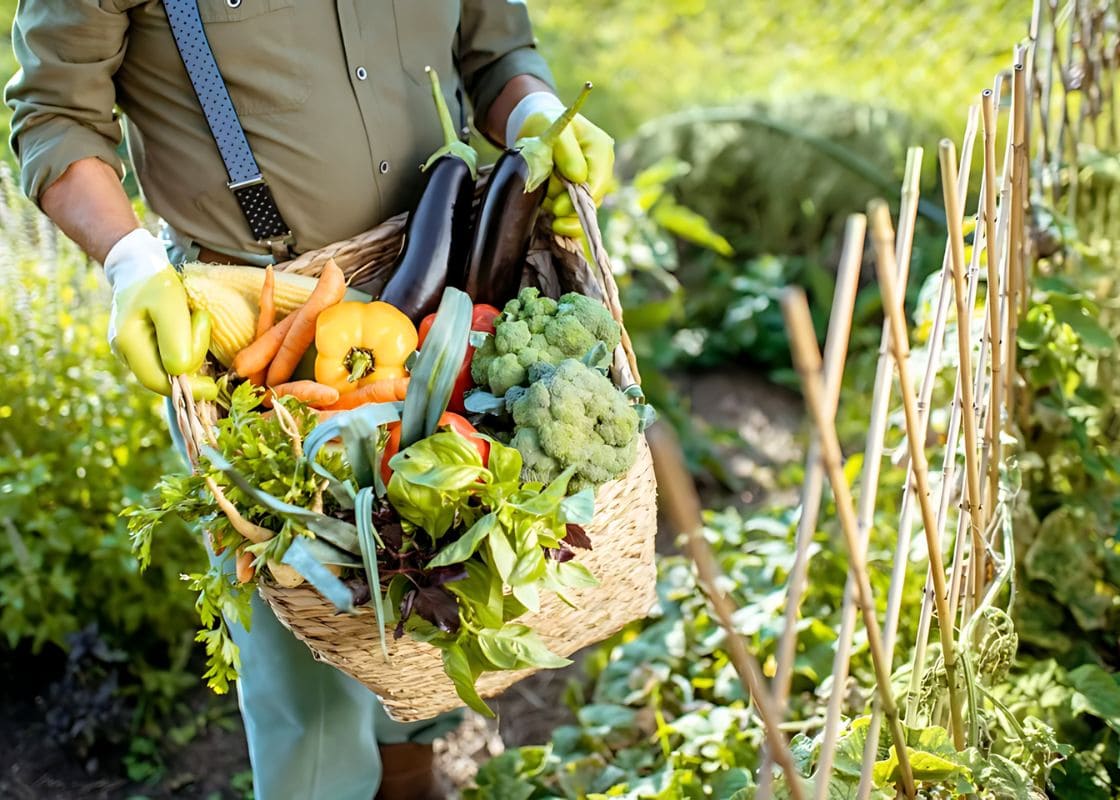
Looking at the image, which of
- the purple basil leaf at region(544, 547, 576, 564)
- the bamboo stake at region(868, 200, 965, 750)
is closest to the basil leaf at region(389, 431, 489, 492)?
the purple basil leaf at region(544, 547, 576, 564)

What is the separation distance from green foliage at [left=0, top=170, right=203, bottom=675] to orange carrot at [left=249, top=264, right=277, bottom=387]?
0.75m

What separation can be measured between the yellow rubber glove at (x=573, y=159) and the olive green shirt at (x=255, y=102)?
204mm

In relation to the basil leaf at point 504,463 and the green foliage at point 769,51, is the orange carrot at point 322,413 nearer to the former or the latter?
the basil leaf at point 504,463

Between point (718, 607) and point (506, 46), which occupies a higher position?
A: point (506, 46)

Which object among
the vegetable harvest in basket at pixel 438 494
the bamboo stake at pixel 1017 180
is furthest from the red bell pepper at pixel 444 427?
the bamboo stake at pixel 1017 180

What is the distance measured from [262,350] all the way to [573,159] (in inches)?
19.4

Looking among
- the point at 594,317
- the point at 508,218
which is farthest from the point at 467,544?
the point at 508,218

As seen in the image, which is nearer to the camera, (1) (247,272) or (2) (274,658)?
(1) (247,272)

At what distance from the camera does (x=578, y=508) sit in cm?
111

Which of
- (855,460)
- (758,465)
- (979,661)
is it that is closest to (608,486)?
(979,661)

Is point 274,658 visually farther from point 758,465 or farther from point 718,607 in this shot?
point 758,465

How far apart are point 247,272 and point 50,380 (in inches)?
37.6

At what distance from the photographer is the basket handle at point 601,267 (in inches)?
53.5

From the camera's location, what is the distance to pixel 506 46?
5.73 feet
